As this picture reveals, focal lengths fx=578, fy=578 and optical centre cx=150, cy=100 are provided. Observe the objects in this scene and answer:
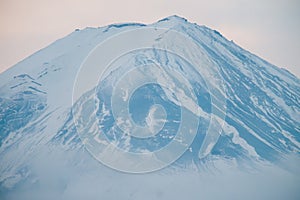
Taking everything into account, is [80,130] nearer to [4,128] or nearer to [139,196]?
[139,196]

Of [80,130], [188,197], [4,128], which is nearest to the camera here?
[188,197]

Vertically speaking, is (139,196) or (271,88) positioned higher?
(271,88)

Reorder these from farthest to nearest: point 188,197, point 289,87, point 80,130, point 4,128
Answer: point 289,87
point 4,128
point 80,130
point 188,197

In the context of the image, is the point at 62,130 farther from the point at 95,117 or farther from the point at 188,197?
the point at 188,197

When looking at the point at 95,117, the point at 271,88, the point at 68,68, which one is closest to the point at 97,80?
the point at 95,117

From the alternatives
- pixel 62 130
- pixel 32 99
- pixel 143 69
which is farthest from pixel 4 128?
pixel 143 69

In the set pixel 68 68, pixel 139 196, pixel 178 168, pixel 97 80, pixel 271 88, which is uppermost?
pixel 271 88

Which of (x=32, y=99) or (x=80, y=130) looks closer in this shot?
(x=80, y=130)
